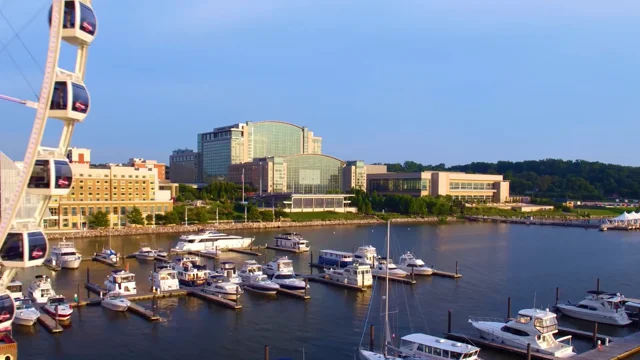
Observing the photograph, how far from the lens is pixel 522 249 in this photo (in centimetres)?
4147

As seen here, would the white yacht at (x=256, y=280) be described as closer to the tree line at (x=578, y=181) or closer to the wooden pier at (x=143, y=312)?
the wooden pier at (x=143, y=312)

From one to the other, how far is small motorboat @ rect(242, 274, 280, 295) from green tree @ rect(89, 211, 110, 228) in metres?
27.9

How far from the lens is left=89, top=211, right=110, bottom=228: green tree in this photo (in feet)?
158

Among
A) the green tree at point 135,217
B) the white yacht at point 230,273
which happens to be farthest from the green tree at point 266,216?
the white yacht at point 230,273

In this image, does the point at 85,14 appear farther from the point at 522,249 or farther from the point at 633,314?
the point at 522,249

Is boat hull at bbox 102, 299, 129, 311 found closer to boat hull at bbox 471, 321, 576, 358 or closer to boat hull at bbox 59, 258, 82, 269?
boat hull at bbox 59, 258, 82, 269

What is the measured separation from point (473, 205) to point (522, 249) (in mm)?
43670

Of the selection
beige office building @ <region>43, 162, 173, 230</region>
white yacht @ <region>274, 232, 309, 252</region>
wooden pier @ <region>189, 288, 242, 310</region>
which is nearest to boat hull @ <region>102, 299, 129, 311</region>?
wooden pier @ <region>189, 288, 242, 310</region>

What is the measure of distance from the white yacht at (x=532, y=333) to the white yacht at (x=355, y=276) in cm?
841

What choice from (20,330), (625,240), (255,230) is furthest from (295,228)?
(20,330)

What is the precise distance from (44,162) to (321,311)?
1365 centimetres

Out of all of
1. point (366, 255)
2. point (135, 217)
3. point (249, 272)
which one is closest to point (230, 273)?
point (249, 272)

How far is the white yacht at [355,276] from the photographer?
25.5 meters

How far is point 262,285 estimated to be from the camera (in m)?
23.8
